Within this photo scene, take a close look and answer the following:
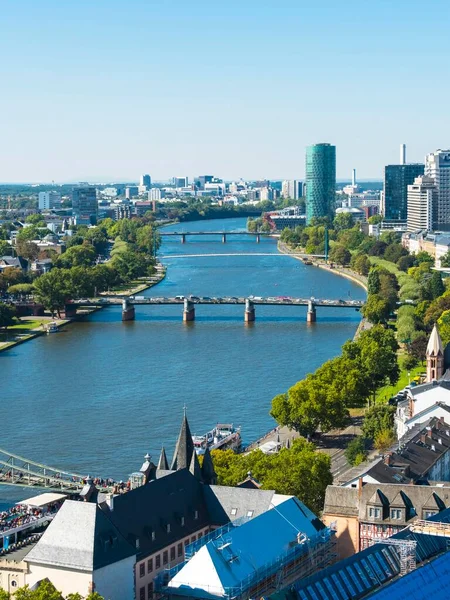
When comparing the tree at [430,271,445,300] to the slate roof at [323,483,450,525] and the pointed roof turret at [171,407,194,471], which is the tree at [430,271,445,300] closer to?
the pointed roof turret at [171,407,194,471]

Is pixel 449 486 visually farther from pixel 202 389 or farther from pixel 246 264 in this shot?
pixel 246 264

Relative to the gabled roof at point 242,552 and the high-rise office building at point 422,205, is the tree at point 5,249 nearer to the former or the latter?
the high-rise office building at point 422,205

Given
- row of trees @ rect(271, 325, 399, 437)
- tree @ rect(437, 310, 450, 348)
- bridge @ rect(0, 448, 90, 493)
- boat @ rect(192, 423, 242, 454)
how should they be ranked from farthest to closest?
tree @ rect(437, 310, 450, 348), row of trees @ rect(271, 325, 399, 437), boat @ rect(192, 423, 242, 454), bridge @ rect(0, 448, 90, 493)

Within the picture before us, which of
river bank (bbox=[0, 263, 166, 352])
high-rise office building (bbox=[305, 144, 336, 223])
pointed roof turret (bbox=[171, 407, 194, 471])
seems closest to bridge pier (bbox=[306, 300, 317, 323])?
river bank (bbox=[0, 263, 166, 352])

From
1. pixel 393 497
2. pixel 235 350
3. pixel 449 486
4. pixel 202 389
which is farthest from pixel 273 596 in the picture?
pixel 235 350

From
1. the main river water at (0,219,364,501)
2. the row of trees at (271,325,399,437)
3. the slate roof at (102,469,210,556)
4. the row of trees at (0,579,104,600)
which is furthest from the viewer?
the row of trees at (271,325,399,437)

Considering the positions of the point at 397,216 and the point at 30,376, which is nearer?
the point at 30,376

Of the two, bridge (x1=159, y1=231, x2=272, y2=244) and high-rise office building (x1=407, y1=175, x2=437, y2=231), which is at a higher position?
high-rise office building (x1=407, y1=175, x2=437, y2=231)
